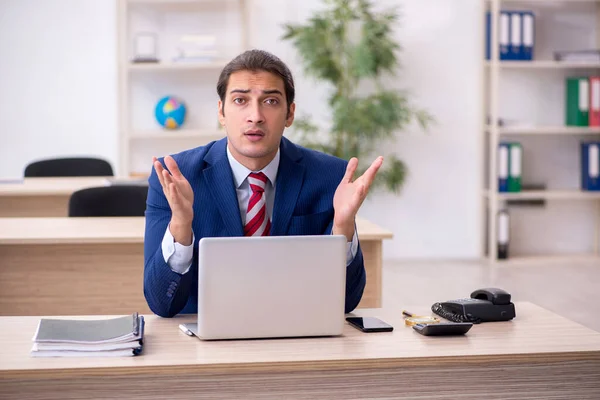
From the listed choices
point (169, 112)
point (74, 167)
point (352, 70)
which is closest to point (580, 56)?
point (352, 70)

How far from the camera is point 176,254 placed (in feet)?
6.55

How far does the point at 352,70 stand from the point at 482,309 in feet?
12.6

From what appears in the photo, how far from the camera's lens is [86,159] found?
200 inches

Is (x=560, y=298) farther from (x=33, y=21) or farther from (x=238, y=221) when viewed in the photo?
(x=33, y=21)

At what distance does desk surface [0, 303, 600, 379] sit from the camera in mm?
1670

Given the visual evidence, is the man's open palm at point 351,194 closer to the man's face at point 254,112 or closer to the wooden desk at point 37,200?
the man's face at point 254,112

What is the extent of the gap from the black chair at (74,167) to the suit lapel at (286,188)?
290cm

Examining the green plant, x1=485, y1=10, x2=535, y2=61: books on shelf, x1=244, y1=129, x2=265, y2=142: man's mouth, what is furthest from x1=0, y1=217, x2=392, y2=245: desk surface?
x1=485, y1=10, x2=535, y2=61: books on shelf

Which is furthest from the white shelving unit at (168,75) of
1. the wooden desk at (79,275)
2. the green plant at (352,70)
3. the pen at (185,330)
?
the pen at (185,330)

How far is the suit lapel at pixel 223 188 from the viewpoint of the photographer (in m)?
2.20

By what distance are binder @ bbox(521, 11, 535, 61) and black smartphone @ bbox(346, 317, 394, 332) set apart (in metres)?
4.43

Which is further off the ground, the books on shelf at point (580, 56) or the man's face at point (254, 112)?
the books on shelf at point (580, 56)

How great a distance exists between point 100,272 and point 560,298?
9.53 ft

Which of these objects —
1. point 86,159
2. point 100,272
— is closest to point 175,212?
point 100,272
